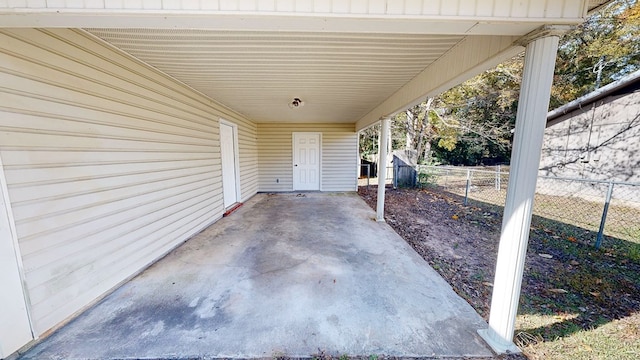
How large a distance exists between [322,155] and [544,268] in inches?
227

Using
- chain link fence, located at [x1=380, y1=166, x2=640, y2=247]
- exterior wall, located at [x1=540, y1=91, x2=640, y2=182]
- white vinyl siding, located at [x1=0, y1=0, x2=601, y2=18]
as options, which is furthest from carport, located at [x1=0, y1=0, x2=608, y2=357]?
exterior wall, located at [x1=540, y1=91, x2=640, y2=182]

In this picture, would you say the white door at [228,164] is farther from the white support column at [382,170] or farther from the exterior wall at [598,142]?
the exterior wall at [598,142]

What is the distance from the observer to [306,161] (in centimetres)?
755

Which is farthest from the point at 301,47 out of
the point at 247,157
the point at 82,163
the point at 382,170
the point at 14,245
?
the point at 247,157

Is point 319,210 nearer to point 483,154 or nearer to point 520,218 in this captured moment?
point 520,218

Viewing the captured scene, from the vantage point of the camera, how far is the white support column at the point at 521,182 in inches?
54.6

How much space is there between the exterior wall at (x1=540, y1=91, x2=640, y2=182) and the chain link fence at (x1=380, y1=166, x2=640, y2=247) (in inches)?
14.2

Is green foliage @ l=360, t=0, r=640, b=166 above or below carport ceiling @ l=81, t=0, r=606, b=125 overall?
above

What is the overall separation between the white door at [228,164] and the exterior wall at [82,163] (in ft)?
5.47

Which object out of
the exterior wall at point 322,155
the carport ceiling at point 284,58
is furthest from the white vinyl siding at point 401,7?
the exterior wall at point 322,155

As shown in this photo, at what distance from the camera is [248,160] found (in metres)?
6.51

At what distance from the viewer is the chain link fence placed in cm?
359

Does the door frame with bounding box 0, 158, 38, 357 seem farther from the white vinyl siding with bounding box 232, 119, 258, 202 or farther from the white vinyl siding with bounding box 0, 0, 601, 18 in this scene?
the white vinyl siding with bounding box 232, 119, 258, 202

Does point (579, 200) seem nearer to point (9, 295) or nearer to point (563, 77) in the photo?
point (563, 77)
